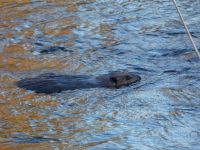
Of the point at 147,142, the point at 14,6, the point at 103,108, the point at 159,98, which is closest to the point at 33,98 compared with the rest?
the point at 103,108

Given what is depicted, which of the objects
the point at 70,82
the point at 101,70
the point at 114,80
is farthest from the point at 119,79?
the point at 101,70

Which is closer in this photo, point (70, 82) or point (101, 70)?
point (70, 82)

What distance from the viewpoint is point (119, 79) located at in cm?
619

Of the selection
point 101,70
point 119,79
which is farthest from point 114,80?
point 101,70

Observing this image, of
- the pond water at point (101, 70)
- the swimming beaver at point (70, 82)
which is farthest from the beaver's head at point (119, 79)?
the pond water at point (101, 70)

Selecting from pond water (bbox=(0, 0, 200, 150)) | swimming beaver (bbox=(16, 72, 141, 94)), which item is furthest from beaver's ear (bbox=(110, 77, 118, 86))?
pond water (bbox=(0, 0, 200, 150))

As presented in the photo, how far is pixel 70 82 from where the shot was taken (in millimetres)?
6227

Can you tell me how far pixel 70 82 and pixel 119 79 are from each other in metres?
0.49

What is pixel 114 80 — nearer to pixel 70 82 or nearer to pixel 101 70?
pixel 70 82

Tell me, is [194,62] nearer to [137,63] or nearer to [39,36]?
[137,63]

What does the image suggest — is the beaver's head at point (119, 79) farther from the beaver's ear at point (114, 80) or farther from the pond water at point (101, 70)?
the pond water at point (101, 70)

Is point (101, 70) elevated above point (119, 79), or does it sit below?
below

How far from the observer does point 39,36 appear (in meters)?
8.40

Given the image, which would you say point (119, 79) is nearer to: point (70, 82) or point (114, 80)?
point (114, 80)
